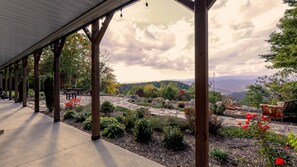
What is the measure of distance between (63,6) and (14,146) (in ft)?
9.99

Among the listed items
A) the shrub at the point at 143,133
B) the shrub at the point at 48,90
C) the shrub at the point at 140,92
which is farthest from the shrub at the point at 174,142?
the shrub at the point at 140,92

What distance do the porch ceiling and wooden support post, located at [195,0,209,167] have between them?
1503 millimetres

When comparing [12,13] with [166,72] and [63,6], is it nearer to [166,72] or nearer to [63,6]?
[63,6]

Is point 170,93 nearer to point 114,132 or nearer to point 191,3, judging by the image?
point 114,132

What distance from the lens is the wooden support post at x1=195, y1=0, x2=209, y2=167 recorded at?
195 centimetres

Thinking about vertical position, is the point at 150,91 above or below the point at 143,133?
above

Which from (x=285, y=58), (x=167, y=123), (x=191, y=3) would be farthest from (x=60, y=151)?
(x=285, y=58)

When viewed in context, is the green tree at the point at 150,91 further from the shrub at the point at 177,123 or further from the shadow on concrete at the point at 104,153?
the shadow on concrete at the point at 104,153

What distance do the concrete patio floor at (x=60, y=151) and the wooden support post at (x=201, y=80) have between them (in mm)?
936

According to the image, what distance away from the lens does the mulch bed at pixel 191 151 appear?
2.76 m

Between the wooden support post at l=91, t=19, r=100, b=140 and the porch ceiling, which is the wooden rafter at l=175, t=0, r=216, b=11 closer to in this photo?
the porch ceiling

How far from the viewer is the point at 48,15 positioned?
138 inches

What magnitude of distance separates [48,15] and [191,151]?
4.00 m

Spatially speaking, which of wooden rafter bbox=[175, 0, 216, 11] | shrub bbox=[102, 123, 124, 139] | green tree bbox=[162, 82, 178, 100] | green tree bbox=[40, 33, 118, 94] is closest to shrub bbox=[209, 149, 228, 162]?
shrub bbox=[102, 123, 124, 139]
